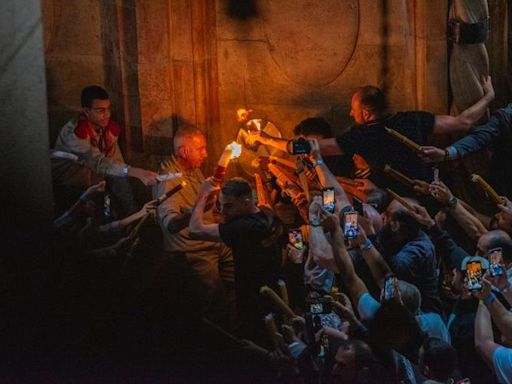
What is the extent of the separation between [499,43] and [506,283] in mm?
2382

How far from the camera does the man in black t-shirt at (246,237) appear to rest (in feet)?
30.5

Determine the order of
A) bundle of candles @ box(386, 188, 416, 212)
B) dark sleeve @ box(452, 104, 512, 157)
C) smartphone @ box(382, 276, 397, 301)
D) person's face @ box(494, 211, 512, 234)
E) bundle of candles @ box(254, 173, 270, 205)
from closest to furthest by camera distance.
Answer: smartphone @ box(382, 276, 397, 301)
bundle of candles @ box(254, 173, 270, 205)
bundle of candles @ box(386, 188, 416, 212)
person's face @ box(494, 211, 512, 234)
dark sleeve @ box(452, 104, 512, 157)

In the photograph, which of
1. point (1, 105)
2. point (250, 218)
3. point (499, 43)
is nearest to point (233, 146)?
point (250, 218)

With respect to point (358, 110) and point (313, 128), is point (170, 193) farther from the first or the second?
point (358, 110)

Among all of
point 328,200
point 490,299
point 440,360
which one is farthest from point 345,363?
point 328,200

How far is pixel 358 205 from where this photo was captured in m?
9.87

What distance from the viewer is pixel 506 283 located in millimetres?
9227

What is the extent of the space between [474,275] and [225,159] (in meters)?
2.12

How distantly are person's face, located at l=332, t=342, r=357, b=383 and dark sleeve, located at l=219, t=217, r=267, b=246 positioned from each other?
1.18m

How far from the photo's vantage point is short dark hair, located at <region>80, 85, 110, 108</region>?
925 cm

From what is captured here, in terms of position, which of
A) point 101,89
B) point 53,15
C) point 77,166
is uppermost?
point 53,15

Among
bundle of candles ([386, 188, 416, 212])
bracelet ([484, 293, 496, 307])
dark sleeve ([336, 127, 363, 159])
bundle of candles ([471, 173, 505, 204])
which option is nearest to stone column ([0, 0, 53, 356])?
dark sleeve ([336, 127, 363, 159])

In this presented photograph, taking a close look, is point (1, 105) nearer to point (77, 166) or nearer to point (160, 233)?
point (77, 166)

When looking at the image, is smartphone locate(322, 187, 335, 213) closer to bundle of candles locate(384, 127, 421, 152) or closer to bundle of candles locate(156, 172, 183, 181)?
bundle of candles locate(384, 127, 421, 152)
